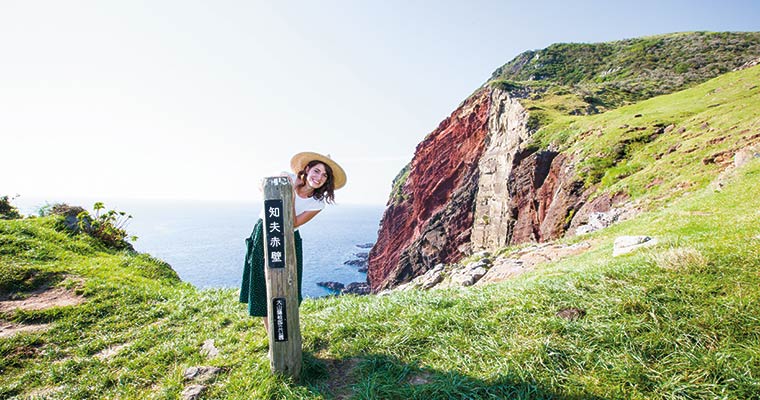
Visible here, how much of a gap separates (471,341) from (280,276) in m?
2.47

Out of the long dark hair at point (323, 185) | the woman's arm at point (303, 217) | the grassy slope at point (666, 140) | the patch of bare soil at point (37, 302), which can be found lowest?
the patch of bare soil at point (37, 302)

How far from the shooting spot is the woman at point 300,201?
4148 millimetres

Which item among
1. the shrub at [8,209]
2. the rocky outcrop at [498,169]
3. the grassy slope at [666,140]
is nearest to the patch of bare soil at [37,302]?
the shrub at [8,209]

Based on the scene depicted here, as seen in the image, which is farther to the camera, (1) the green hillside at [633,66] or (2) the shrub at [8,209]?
(1) the green hillside at [633,66]

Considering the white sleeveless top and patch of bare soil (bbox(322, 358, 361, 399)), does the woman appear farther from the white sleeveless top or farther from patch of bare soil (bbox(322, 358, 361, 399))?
patch of bare soil (bbox(322, 358, 361, 399))

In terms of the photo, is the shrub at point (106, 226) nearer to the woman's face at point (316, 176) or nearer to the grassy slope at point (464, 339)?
the grassy slope at point (464, 339)

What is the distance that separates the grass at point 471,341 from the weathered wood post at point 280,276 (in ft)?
0.89

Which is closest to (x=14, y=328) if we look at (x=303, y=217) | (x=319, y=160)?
(x=303, y=217)

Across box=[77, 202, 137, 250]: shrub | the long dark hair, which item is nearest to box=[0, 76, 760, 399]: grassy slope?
the long dark hair

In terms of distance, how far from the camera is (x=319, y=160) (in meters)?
4.27

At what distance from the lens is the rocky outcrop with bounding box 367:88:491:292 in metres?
43.4

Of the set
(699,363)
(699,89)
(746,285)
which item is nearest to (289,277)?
(699,363)

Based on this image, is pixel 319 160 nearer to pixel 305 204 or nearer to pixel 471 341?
pixel 305 204

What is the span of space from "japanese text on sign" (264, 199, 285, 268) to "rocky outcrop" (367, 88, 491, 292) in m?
39.2
